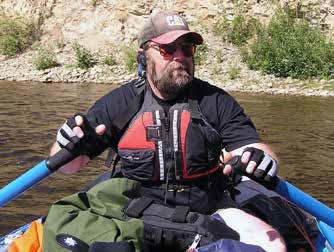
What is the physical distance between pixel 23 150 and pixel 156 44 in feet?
13.9

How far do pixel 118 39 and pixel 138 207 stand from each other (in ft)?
49.1

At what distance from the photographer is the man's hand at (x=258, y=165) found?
2.59 m

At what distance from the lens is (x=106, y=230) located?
243 cm

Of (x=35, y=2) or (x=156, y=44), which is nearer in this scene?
(x=156, y=44)

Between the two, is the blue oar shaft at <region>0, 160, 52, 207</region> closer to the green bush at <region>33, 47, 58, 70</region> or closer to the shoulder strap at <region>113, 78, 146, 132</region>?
the shoulder strap at <region>113, 78, 146, 132</region>

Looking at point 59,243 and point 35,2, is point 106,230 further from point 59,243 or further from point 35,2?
point 35,2

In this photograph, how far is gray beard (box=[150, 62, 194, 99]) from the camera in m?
3.01

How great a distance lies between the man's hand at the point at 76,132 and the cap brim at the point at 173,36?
0.54 m

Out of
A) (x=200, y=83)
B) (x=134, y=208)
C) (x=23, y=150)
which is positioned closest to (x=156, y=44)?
(x=200, y=83)

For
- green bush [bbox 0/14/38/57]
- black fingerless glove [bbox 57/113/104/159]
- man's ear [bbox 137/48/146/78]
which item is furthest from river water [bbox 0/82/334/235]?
green bush [bbox 0/14/38/57]

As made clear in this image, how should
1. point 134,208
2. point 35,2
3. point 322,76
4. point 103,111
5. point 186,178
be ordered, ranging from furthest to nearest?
point 35,2 < point 322,76 < point 103,111 < point 186,178 < point 134,208

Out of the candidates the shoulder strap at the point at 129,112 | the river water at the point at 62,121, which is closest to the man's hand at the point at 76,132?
the shoulder strap at the point at 129,112

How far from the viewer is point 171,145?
295 centimetres

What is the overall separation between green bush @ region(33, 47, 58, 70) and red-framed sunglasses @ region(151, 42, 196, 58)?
1361 cm
